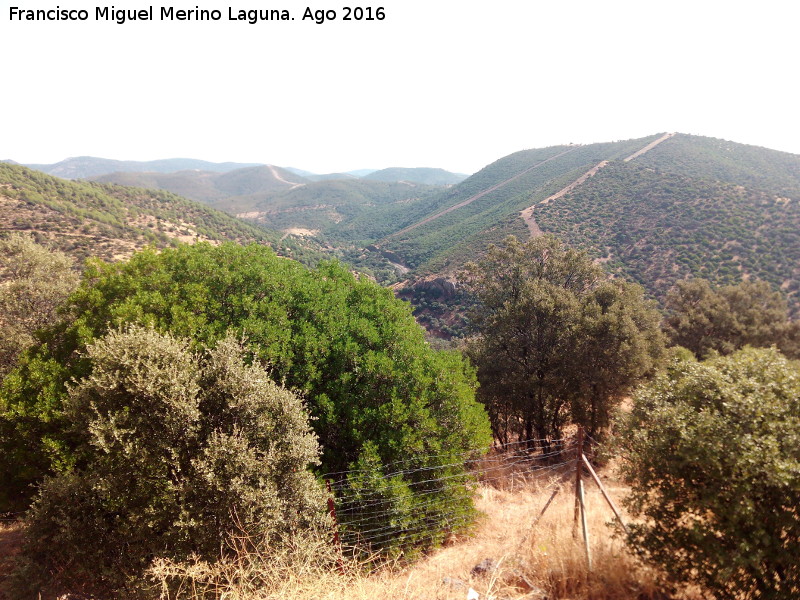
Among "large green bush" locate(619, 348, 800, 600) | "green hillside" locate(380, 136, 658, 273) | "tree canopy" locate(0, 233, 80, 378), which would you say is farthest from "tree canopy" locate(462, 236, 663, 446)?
"green hillside" locate(380, 136, 658, 273)

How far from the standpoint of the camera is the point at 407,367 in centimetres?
1220

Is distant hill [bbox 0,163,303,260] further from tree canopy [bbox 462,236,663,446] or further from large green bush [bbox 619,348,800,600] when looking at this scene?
large green bush [bbox 619,348,800,600]

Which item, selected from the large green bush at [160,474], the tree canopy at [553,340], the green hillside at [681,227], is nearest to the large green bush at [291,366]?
the large green bush at [160,474]

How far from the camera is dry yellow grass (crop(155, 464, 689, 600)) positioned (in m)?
6.52

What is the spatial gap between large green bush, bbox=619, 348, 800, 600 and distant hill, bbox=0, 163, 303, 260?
146 ft

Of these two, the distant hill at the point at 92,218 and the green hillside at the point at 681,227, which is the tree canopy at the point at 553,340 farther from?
the green hillside at the point at 681,227

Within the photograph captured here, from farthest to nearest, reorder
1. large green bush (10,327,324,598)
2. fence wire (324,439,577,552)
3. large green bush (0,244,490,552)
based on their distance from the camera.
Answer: large green bush (0,244,490,552) → fence wire (324,439,577,552) → large green bush (10,327,324,598)

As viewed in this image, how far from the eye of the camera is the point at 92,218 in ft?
210

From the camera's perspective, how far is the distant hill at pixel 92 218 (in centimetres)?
5097

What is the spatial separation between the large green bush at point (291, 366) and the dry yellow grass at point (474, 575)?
2178mm

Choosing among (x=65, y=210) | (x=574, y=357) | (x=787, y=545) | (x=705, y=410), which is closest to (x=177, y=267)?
(x=705, y=410)

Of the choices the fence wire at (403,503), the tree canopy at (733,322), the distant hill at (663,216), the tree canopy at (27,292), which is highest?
the distant hill at (663,216)

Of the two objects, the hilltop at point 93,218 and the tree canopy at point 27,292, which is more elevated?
the hilltop at point 93,218

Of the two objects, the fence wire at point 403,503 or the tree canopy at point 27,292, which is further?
the tree canopy at point 27,292
